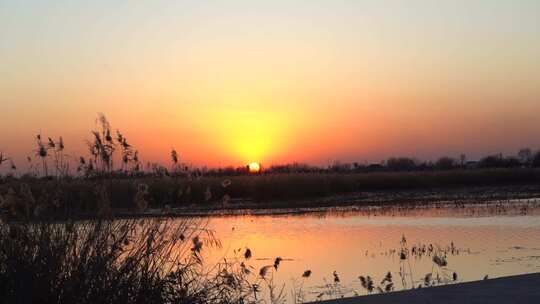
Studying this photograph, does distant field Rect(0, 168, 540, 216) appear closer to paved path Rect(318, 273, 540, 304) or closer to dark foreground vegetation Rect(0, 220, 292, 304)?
dark foreground vegetation Rect(0, 220, 292, 304)

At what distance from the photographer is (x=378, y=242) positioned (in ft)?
66.6

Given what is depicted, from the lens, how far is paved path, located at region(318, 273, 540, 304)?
7.73m

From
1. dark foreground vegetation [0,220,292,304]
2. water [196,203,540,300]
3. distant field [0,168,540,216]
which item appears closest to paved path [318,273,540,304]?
dark foreground vegetation [0,220,292,304]

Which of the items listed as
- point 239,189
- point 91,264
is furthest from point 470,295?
point 239,189

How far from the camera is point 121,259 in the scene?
8094 mm

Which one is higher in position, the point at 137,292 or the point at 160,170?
the point at 160,170

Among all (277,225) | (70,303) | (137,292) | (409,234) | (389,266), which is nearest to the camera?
(70,303)

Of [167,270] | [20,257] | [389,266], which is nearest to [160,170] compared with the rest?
[167,270]

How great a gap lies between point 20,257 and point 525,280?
5.69 metres

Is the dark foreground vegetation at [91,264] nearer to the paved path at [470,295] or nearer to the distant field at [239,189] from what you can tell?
the distant field at [239,189]

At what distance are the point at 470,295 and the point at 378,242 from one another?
40.6ft

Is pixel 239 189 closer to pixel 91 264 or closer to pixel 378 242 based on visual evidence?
pixel 378 242

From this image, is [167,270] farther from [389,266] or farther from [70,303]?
[389,266]

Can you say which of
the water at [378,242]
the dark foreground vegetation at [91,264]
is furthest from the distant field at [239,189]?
the water at [378,242]
